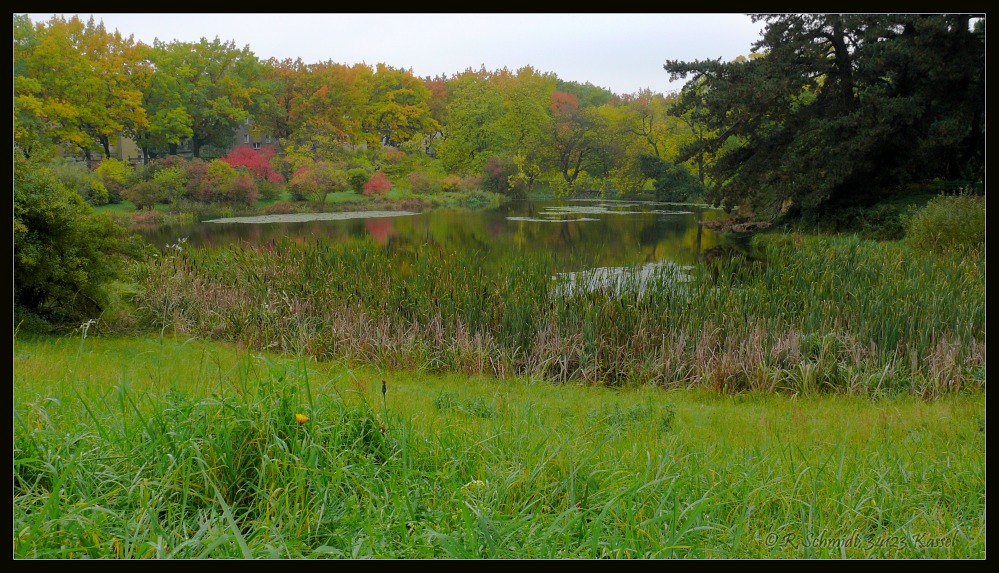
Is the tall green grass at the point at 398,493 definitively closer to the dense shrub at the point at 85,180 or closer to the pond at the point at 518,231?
the pond at the point at 518,231

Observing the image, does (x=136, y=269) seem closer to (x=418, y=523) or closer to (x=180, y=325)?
(x=180, y=325)

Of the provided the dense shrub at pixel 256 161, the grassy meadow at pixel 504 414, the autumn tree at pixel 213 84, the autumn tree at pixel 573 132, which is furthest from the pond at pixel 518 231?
the autumn tree at pixel 213 84

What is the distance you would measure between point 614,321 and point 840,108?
39.6ft

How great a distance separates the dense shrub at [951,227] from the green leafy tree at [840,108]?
10.00 ft

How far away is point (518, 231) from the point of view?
12.5m

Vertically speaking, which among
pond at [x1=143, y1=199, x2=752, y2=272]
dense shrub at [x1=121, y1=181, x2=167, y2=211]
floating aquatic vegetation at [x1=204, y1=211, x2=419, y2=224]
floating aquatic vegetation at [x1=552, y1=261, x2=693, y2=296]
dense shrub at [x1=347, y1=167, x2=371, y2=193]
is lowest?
floating aquatic vegetation at [x1=552, y1=261, x2=693, y2=296]

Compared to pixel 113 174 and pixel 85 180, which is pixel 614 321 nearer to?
pixel 85 180

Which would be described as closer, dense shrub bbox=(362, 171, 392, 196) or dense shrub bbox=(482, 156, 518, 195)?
dense shrub bbox=(362, 171, 392, 196)

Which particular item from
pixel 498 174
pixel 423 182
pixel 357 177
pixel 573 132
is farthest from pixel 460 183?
pixel 573 132

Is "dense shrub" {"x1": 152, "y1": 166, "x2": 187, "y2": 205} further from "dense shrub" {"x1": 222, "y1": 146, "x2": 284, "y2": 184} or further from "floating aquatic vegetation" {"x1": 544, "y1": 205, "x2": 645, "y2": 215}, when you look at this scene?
"floating aquatic vegetation" {"x1": 544, "y1": 205, "x2": 645, "y2": 215}

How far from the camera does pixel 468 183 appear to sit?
13523mm

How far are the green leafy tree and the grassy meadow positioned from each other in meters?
6.20


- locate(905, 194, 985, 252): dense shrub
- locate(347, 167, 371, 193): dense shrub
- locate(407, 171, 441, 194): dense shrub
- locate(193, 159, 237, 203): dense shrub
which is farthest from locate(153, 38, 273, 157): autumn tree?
locate(905, 194, 985, 252): dense shrub

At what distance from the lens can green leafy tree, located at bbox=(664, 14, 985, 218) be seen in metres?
13.4
